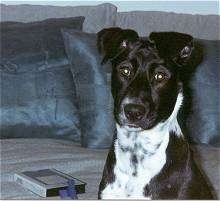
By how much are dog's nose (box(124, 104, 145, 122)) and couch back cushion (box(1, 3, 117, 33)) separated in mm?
1436

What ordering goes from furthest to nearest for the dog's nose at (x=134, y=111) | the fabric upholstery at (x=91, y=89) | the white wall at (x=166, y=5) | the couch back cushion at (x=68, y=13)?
the white wall at (x=166, y=5) → the couch back cushion at (x=68, y=13) → the fabric upholstery at (x=91, y=89) → the dog's nose at (x=134, y=111)

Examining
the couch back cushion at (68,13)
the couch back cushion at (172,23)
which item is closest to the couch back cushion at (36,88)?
the couch back cushion at (68,13)

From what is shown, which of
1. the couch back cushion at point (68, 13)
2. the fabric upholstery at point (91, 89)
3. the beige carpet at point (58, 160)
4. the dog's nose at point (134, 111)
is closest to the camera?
the dog's nose at point (134, 111)

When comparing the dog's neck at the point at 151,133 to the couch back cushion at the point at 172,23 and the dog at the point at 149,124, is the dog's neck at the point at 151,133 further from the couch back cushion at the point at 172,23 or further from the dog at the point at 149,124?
the couch back cushion at the point at 172,23

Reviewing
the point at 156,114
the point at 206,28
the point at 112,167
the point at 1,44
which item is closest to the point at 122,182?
the point at 112,167

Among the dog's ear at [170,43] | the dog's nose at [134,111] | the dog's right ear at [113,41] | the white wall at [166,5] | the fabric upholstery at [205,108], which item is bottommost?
the fabric upholstery at [205,108]

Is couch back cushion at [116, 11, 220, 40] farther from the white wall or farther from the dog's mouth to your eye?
the dog's mouth

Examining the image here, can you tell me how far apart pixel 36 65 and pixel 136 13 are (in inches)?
29.7

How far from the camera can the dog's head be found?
2049mm

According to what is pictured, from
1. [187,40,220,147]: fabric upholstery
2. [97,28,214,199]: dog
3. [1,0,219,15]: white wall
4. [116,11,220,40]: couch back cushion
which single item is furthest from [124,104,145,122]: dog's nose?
[1,0,219,15]: white wall

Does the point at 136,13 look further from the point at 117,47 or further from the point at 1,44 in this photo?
the point at 117,47

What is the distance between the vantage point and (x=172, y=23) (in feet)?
11.2

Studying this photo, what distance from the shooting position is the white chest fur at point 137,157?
209 centimetres

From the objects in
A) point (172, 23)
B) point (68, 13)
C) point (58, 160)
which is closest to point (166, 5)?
point (172, 23)
